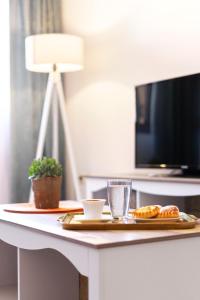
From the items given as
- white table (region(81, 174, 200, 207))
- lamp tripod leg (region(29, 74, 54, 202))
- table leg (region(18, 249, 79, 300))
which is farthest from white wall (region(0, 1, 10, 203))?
table leg (region(18, 249, 79, 300))

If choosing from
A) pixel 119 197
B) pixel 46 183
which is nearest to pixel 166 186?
pixel 46 183

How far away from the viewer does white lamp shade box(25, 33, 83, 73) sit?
3529 mm

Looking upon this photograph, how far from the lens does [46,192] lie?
192cm

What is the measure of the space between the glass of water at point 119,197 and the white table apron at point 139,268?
8.8 inches

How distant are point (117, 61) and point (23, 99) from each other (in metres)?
0.85

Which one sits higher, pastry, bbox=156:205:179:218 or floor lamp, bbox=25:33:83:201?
floor lamp, bbox=25:33:83:201

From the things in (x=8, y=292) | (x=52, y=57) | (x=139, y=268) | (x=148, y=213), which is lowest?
(x=8, y=292)

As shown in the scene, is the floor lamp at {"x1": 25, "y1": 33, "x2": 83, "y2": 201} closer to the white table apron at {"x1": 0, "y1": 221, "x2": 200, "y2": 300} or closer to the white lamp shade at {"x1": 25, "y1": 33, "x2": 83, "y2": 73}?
the white lamp shade at {"x1": 25, "y1": 33, "x2": 83, "y2": 73}

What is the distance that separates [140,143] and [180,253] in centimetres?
202

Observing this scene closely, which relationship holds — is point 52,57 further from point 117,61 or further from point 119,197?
point 119,197

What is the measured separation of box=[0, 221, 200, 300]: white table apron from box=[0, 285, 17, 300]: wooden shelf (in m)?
0.52

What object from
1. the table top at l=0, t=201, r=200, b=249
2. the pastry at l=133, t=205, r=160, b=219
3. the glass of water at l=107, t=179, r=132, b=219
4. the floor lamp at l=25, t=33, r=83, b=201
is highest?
the floor lamp at l=25, t=33, r=83, b=201

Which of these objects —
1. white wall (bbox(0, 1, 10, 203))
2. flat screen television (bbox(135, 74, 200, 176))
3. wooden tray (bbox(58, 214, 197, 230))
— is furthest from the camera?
white wall (bbox(0, 1, 10, 203))

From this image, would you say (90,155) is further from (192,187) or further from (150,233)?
(150,233)
